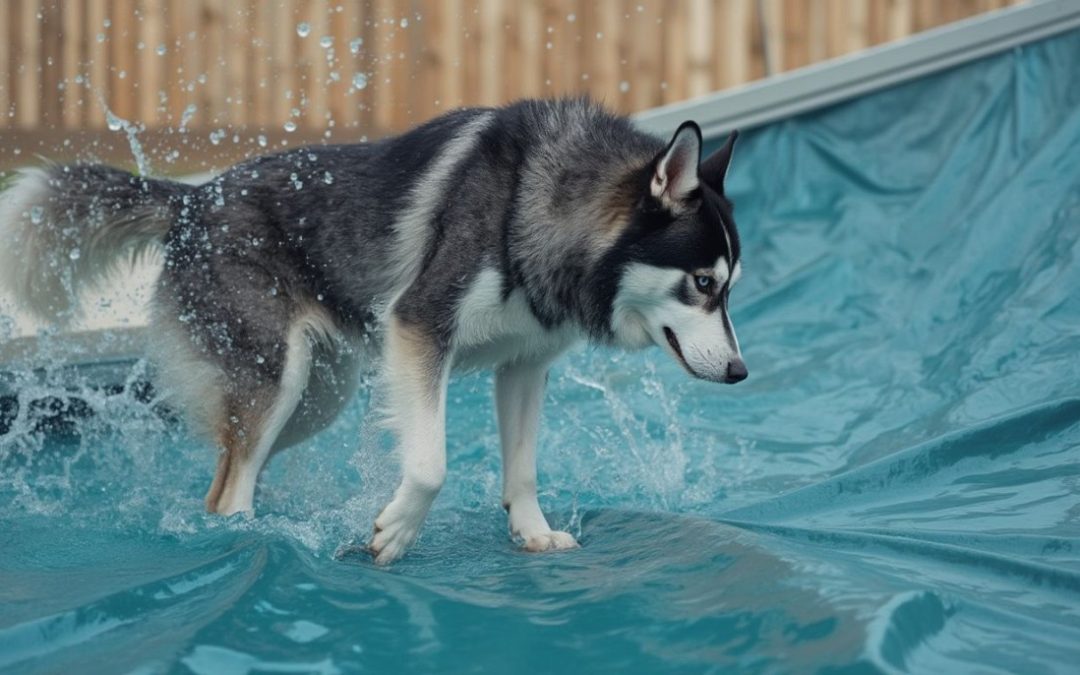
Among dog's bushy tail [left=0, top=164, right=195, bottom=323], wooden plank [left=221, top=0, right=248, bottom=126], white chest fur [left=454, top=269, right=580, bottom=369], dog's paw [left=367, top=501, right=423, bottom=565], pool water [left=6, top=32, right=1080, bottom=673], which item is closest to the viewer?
pool water [left=6, top=32, right=1080, bottom=673]

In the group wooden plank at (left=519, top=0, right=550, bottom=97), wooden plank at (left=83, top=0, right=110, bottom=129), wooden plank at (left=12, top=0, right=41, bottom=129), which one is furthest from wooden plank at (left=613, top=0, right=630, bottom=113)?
wooden plank at (left=12, top=0, right=41, bottom=129)

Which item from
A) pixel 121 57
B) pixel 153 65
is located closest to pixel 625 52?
pixel 153 65

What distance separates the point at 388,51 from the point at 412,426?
3745mm

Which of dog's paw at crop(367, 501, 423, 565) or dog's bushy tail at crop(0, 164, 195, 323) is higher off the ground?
dog's bushy tail at crop(0, 164, 195, 323)

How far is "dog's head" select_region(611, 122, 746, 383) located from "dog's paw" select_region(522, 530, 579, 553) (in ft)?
1.97

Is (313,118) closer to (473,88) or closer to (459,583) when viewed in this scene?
(473,88)

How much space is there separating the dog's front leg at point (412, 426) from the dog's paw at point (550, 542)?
36 cm

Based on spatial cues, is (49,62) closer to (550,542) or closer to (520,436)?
(520,436)

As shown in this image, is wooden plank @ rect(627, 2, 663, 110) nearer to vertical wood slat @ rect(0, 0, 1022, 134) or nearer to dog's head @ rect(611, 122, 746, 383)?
vertical wood slat @ rect(0, 0, 1022, 134)

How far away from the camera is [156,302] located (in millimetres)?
3865

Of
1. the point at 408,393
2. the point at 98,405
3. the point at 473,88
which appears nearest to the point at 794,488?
the point at 408,393

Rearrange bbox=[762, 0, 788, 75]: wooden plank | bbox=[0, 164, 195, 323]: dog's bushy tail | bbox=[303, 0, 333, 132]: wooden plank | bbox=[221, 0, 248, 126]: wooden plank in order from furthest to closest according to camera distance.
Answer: bbox=[762, 0, 788, 75]: wooden plank → bbox=[303, 0, 333, 132]: wooden plank → bbox=[221, 0, 248, 126]: wooden plank → bbox=[0, 164, 195, 323]: dog's bushy tail

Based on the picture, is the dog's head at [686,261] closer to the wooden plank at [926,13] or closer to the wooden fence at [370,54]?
the wooden fence at [370,54]

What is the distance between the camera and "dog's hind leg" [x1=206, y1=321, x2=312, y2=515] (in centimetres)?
369
